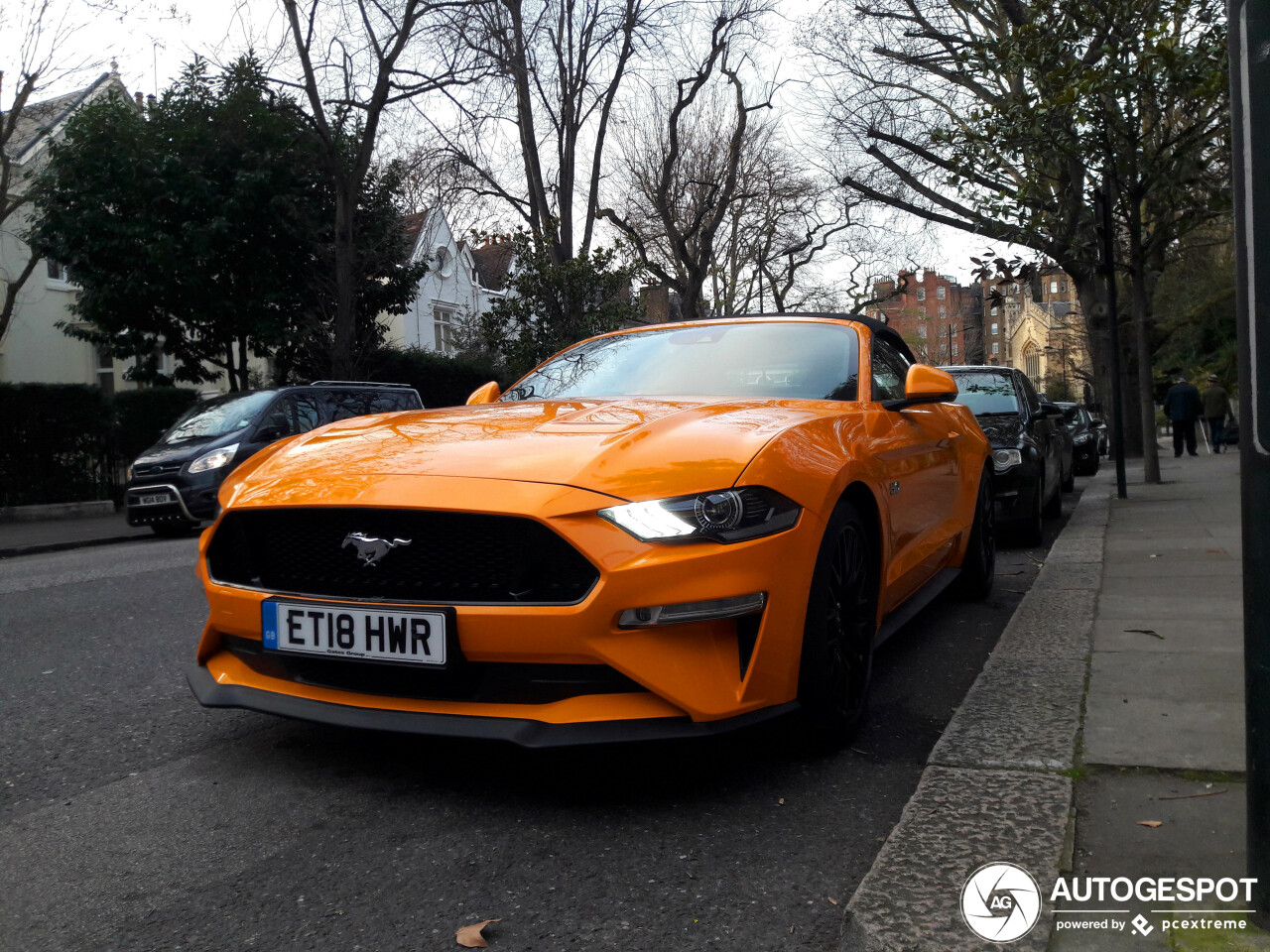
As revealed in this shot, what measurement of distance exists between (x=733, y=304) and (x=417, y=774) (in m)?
39.0

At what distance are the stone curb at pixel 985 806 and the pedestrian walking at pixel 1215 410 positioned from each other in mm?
22584

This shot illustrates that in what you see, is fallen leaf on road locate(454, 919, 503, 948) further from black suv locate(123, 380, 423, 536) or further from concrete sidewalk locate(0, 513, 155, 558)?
concrete sidewalk locate(0, 513, 155, 558)

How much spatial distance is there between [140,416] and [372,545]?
15.7 metres

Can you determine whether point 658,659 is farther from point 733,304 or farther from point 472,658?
point 733,304

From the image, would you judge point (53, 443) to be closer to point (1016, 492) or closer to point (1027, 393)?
point (1027, 393)

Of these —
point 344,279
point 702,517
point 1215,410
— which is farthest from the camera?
point 1215,410

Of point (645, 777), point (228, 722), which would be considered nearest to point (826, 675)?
point (645, 777)

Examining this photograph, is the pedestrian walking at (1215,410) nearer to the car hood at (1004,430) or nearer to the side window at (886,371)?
the car hood at (1004,430)

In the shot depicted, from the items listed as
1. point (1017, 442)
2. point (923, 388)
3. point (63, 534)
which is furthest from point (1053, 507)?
point (63, 534)

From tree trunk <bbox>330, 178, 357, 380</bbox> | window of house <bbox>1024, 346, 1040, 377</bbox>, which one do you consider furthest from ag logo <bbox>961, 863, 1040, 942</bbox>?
window of house <bbox>1024, 346, 1040, 377</bbox>

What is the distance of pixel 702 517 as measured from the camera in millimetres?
2826

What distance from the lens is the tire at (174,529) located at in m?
13.0

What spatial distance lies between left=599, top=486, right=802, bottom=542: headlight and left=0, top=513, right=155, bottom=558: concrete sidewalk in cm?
1105

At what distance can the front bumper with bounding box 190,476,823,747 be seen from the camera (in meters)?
2.70
